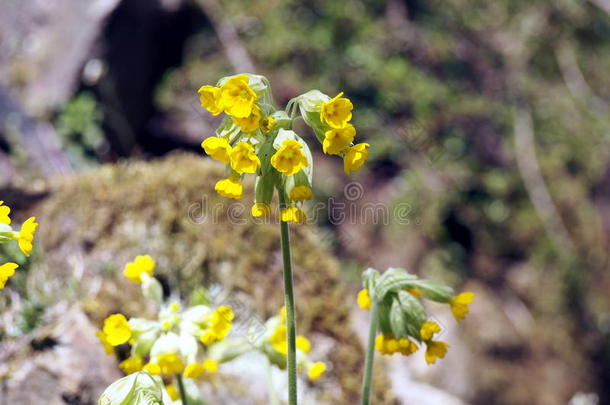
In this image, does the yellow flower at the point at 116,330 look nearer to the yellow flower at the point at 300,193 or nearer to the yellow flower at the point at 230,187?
the yellow flower at the point at 230,187

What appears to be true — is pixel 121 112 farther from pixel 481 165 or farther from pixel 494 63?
pixel 494 63

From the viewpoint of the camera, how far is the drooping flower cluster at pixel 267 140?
62.5 inches

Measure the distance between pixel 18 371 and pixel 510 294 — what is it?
460 centimetres

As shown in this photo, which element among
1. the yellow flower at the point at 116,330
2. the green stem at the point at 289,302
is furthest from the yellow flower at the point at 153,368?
the green stem at the point at 289,302

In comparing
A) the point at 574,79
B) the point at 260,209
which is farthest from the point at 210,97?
the point at 574,79

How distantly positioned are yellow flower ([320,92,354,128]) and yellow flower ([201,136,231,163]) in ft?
0.92

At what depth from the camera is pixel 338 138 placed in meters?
1.68

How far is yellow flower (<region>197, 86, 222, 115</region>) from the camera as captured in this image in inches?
62.7

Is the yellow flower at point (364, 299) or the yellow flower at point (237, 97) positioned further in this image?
the yellow flower at point (364, 299)

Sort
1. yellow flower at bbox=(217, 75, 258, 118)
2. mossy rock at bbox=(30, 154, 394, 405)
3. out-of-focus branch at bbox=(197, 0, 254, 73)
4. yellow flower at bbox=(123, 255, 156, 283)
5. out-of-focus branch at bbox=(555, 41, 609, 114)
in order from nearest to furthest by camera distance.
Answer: yellow flower at bbox=(217, 75, 258, 118) < yellow flower at bbox=(123, 255, 156, 283) < mossy rock at bbox=(30, 154, 394, 405) < out-of-focus branch at bbox=(197, 0, 254, 73) < out-of-focus branch at bbox=(555, 41, 609, 114)

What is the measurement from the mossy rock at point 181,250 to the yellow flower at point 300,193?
57.3 inches

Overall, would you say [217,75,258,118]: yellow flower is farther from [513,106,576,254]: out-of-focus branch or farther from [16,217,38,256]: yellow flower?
[513,106,576,254]: out-of-focus branch

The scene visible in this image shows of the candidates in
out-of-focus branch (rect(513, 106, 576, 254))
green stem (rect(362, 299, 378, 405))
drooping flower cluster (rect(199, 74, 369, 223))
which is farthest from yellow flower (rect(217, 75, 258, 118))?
out-of-focus branch (rect(513, 106, 576, 254))

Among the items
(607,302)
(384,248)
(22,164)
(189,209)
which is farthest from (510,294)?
(22,164)
